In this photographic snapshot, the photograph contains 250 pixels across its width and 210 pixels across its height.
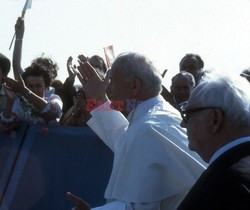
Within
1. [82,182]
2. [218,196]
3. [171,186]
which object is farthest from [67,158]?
[218,196]

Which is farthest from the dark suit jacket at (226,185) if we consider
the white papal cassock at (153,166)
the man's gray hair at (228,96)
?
the white papal cassock at (153,166)

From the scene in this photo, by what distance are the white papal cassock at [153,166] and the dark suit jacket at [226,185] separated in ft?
4.10

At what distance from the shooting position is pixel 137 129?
4.25m

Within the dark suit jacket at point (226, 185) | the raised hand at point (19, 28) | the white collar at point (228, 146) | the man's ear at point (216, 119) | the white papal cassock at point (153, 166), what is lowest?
the white papal cassock at point (153, 166)

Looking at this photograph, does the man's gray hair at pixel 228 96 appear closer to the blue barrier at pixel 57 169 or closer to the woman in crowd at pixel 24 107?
the blue barrier at pixel 57 169

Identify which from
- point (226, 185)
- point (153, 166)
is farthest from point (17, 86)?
point (226, 185)

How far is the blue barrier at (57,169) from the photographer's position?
249 inches

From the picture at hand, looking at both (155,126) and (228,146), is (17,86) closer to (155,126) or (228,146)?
(155,126)

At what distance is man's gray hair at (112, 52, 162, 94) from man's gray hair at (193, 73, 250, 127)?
4.20 feet

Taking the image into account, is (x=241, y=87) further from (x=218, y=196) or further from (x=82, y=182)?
(x=82, y=182)

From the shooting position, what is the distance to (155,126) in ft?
13.9

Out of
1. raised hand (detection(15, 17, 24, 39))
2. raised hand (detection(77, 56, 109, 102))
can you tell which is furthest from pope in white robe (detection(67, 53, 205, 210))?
raised hand (detection(15, 17, 24, 39))

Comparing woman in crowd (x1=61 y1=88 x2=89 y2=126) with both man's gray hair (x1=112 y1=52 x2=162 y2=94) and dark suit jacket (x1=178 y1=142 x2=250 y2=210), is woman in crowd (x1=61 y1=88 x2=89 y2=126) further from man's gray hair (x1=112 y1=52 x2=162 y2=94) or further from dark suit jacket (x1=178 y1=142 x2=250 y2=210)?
dark suit jacket (x1=178 y1=142 x2=250 y2=210)

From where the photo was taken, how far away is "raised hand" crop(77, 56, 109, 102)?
487cm
